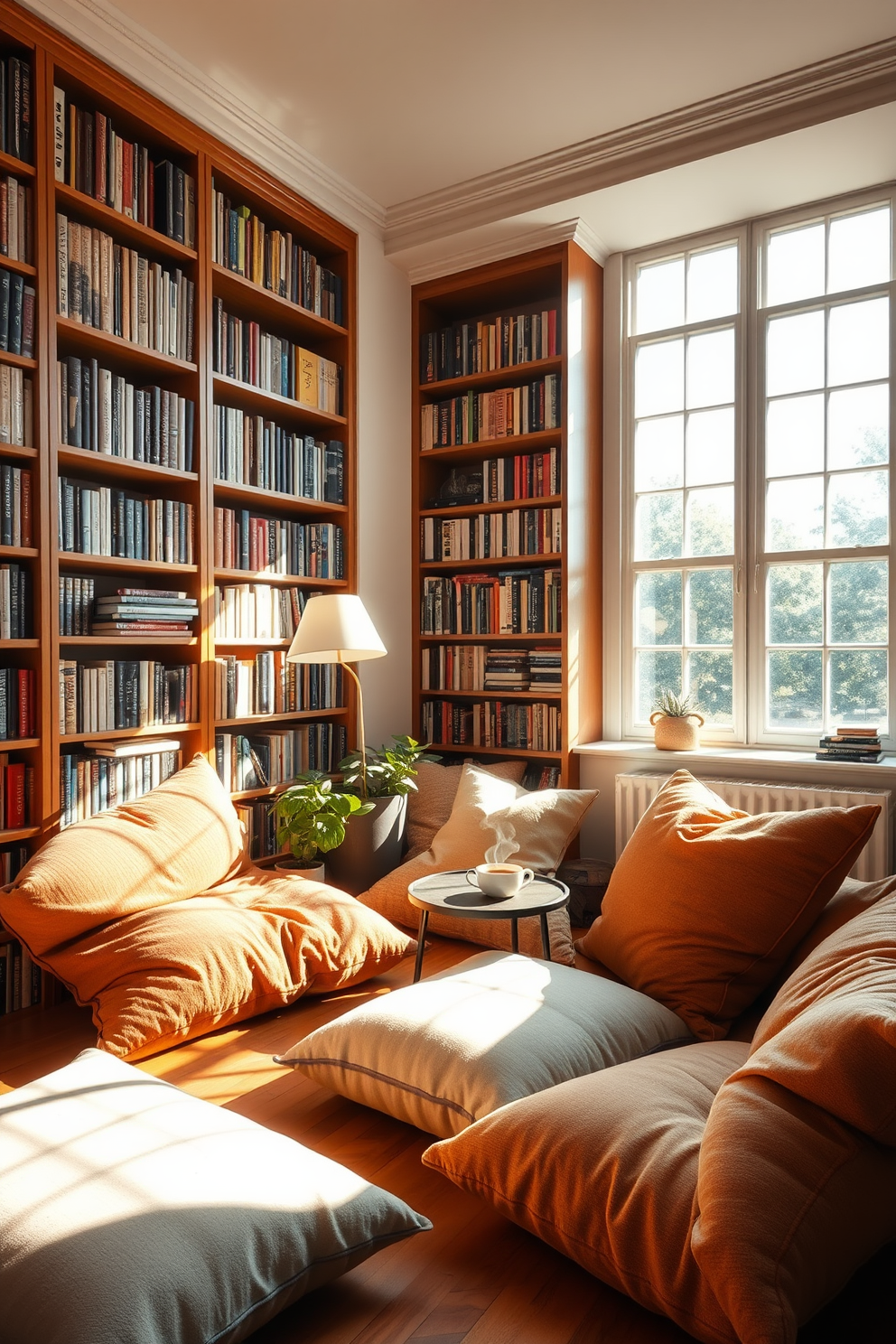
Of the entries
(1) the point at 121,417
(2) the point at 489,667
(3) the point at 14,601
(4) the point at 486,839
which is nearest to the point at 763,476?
(2) the point at 489,667

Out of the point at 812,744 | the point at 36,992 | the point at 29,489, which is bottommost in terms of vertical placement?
the point at 36,992

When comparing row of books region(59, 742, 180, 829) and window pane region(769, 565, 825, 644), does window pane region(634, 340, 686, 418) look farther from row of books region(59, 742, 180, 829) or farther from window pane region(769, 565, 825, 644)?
row of books region(59, 742, 180, 829)

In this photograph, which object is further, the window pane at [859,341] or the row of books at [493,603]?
the row of books at [493,603]

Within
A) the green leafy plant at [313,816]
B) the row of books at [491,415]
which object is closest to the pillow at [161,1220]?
the green leafy plant at [313,816]

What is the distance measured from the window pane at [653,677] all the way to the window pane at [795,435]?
91cm

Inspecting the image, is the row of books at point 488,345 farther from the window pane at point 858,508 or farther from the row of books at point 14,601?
the row of books at point 14,601

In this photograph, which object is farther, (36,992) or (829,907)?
(36,992)

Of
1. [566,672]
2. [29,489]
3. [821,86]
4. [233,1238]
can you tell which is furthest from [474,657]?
[233,1238]

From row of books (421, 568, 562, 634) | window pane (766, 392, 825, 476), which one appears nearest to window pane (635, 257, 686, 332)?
window pane (766, 392, 825, 476)

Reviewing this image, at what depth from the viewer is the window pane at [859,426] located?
362 centimetres

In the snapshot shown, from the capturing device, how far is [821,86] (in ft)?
10.2

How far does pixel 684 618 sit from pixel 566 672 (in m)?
0.60

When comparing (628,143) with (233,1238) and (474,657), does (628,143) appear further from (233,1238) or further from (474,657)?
(233,1238)

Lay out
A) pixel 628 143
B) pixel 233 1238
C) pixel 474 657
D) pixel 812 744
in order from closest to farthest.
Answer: pixel 233 1238
pixel 628 143
pixel 812 744
pixel 474 657
